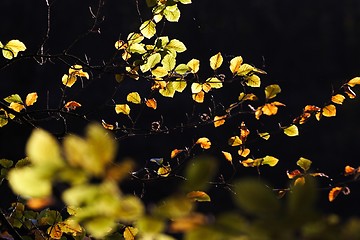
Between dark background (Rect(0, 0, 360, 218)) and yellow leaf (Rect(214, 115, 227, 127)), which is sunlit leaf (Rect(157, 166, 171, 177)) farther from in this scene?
dark background (Rect(0, 0, 360, 218))

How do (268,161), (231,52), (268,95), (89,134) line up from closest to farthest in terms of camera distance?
(89,134)
(268,95)
(268,161)
(231,52)

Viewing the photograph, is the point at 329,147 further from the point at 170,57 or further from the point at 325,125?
the point at 170,57

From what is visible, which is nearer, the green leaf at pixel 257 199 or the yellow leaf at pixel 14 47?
the green leaf at pixel 257 199

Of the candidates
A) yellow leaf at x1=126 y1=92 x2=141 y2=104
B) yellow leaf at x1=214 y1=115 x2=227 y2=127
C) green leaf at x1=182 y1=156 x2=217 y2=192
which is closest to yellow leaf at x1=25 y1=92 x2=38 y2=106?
yellow leaf at x1=126 y1=92 x2=141 y2=104

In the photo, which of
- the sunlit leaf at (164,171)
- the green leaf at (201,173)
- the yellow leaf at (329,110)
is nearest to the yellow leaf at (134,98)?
the sunlit leaf at (164,171)

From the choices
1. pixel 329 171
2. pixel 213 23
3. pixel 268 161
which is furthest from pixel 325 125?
pixel 268 161

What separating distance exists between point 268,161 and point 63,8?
27.2 feet

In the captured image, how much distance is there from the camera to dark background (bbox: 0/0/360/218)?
747 centimetres

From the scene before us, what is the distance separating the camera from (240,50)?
868 cm

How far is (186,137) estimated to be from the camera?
7480 mm

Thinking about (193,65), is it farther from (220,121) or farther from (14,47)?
(14,47)

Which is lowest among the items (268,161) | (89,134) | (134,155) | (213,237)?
(134,155)

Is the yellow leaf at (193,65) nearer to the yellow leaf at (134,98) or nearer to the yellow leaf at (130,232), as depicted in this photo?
the yellow leaf at (134,98)

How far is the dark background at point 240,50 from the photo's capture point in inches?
294
